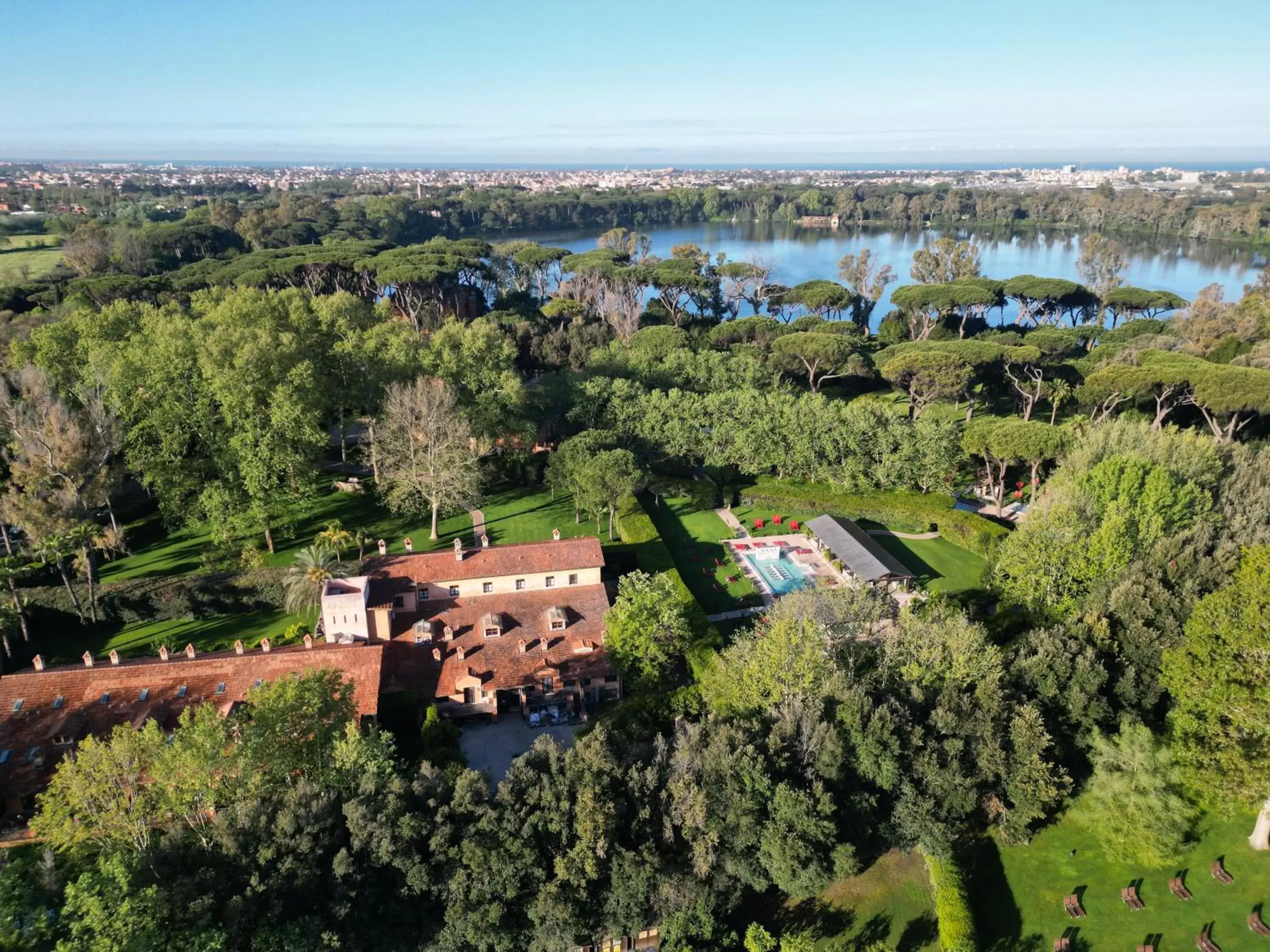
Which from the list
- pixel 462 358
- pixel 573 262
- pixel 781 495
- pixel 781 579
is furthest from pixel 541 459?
pixel 573 262

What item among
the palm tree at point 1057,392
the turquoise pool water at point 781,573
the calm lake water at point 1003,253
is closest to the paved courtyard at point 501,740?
the turquoise pool water at point 781,573

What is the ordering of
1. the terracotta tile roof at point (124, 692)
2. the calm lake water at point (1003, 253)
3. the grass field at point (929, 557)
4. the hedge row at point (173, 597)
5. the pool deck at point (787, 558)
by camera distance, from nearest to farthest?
the terracotta tile roof at point (124, 692), the hedge row at point (173, 597), the pool deck at point (787, 558), the grass field at point (929, 557), the calm lake water at point (1003, 253)

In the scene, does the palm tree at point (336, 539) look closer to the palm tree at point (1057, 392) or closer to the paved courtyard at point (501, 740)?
the paved courtyard at point (501, 740)

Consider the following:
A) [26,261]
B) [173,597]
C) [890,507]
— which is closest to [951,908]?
[890,507]

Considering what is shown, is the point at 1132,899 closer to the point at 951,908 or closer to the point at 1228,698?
the point at 951,908

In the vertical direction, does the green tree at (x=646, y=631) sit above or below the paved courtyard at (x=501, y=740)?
above

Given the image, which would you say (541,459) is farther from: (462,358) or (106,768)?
(106,768)

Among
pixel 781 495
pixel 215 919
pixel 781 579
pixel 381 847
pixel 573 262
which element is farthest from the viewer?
pixel 573 262
